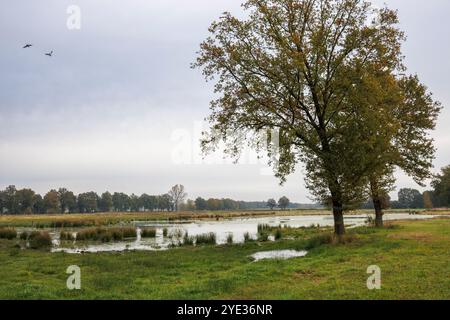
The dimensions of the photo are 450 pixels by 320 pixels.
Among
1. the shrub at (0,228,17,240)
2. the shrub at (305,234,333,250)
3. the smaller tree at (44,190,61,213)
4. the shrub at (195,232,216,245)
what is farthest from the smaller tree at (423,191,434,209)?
the smaller tree at (44,190,61,213)

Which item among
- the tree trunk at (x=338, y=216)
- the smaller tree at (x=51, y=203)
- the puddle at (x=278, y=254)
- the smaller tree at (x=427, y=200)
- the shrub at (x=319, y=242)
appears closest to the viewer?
the puddle at (x=278, y=254)

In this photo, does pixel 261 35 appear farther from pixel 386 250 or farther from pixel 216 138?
pixel 386 250

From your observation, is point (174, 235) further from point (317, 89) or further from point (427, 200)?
point (427, 200)

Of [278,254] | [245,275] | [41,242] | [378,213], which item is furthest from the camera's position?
[378,213]

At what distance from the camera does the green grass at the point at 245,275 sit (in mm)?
13570

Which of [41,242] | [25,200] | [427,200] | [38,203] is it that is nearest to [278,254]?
[41,242]

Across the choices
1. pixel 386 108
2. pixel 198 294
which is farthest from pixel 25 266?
pixel 386 108

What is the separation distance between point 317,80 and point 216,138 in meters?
8.50

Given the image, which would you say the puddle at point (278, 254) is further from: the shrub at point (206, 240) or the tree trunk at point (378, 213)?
the tree trunk at point (378, 213)

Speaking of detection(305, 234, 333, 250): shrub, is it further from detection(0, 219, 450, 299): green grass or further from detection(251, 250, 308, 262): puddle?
detection(251, 250, 308, 262): puddle

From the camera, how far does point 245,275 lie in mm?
17141

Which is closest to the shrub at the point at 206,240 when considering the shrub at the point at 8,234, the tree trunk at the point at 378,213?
the tree trunk at the point at 378,213
